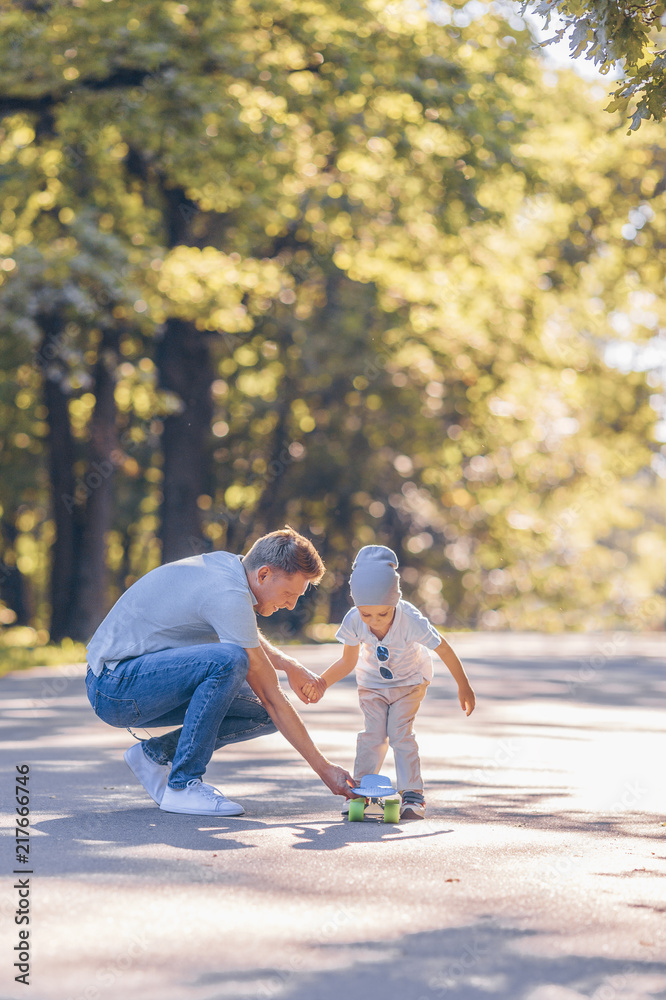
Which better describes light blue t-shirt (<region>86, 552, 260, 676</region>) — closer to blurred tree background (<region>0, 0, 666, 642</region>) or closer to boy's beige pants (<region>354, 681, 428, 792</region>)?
boy's beige pants (<region>354, 681, 428, 792</region>)

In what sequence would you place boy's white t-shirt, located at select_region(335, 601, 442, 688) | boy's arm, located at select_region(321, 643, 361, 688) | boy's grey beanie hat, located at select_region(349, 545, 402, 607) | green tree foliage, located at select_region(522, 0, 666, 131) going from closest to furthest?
green tree foliage, located at select_region(522, 0, 666, 131), boy's grey beanie hat, located at select_region(349, 545, 402, 607), boy's white t-shirt, located at select_region(335, 601, 442, 688), boy's arm, located at select_region(321, 643, 361, 688)

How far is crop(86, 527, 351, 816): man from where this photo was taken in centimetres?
612

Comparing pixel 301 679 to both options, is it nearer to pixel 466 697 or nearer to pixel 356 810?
pixel 356 810

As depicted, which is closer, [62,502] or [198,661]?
[198,661]

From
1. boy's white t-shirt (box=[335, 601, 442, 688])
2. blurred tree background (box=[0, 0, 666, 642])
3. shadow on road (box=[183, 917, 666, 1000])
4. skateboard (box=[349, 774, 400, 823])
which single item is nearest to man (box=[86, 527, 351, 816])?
skateboard (box=[349, 774, 400, 823])

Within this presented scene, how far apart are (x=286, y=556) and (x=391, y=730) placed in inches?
48.4

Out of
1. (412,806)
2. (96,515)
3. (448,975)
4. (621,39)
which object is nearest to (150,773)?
(412,806)

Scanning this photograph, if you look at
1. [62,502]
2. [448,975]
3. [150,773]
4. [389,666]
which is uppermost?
[448,975]

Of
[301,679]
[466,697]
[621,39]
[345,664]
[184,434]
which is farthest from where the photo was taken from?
[184,434]

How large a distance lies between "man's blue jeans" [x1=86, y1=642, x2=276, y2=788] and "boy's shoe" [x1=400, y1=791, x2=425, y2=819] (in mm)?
829

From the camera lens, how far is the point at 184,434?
23.8m

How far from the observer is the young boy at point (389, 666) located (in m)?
6.52

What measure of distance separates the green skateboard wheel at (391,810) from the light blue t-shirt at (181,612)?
973mm

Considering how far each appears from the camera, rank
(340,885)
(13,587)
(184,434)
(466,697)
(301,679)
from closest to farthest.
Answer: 1. (340,885)
2. (301,679)
3. (466,697)
4. (184,434)
5. (13,587)
